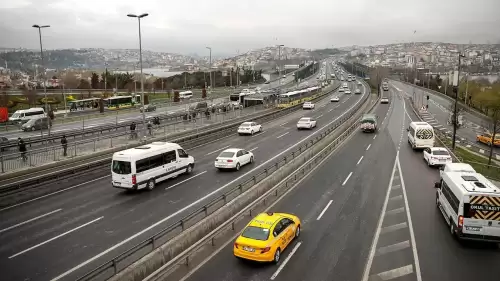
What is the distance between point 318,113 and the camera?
216 feet

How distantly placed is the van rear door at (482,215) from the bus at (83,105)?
60423 mm

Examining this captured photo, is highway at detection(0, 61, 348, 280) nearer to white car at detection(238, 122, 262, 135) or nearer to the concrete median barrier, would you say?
the concrete median barrier

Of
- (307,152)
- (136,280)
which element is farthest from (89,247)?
(307,152)

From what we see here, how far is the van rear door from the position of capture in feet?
48.6

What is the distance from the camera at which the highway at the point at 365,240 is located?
42.5 feet

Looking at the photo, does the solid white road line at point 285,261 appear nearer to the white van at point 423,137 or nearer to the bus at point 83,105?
the white van at point 423,137

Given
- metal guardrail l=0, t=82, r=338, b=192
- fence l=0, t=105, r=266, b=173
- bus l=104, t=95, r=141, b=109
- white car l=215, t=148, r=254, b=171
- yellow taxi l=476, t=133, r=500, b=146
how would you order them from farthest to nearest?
bus l=104, t=95, r=141, b=109, yellow taxi l=476, t=133, r=500, b=146, white car l=215, t=148, r=254, b=171, fence l=0, t=105, r=266, b=173, metal guardrail l=0, t=82, r=338, b=192

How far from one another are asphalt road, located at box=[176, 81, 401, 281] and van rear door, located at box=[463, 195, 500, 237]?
12.2 ft

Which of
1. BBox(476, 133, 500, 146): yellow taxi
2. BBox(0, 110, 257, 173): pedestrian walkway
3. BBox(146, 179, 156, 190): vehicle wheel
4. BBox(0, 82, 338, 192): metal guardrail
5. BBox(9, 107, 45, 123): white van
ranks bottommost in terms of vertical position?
BBox(476, 133, 500, 146): yellow taxi

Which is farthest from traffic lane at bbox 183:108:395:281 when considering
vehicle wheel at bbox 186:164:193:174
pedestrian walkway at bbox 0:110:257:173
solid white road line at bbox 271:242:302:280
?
pedestrian walkway at bbox 0:110:257:173

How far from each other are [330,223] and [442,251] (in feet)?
15.2

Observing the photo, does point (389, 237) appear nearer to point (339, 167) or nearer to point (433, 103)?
point (339, 167)

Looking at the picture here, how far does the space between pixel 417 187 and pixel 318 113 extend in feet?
139

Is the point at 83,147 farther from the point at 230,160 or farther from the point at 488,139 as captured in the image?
the point at 488,139
